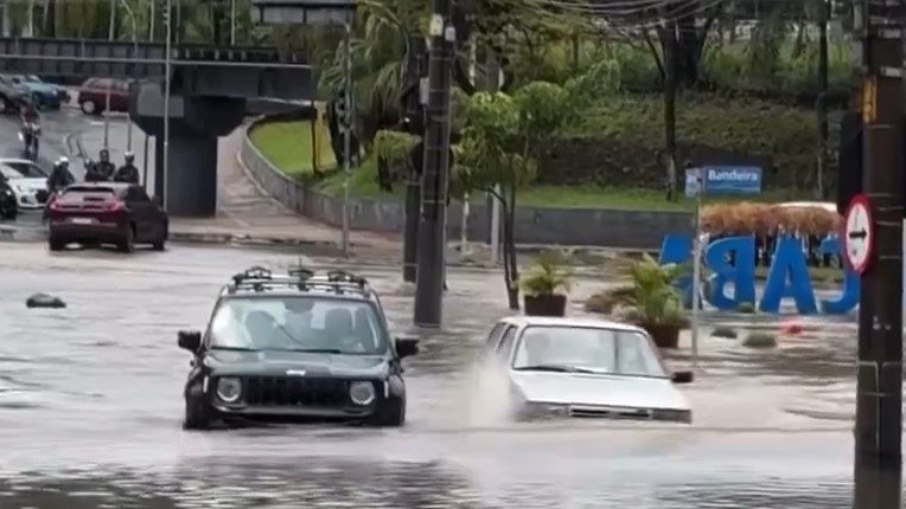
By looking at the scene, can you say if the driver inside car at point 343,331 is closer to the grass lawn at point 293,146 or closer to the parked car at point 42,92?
the grass lawn at point 293,146

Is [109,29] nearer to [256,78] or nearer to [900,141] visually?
[256,78]

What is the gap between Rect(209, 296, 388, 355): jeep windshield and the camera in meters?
19.2

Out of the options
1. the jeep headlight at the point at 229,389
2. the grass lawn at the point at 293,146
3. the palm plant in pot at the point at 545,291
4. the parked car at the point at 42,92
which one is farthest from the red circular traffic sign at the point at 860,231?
the parked car at the point at 42,92

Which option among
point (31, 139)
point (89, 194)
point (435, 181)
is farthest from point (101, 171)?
point (435, 181)

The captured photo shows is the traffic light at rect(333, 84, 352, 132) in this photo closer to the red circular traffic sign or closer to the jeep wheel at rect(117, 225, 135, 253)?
the jeep wheel at rect(117, 225, 135, 253)

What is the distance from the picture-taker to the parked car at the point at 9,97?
3994 inches

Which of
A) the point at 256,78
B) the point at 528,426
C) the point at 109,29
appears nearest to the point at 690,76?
the point at 256,78

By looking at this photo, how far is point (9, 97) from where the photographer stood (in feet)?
333

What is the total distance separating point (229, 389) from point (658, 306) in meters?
15.3

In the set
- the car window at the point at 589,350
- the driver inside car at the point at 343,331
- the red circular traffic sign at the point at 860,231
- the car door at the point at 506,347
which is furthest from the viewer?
the car door at the point at 506,347

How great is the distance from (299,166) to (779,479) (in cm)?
7074

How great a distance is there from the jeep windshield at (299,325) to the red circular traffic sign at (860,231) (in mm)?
5087

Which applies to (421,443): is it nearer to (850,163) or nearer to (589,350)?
(589,350)

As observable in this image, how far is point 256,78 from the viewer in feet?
252
